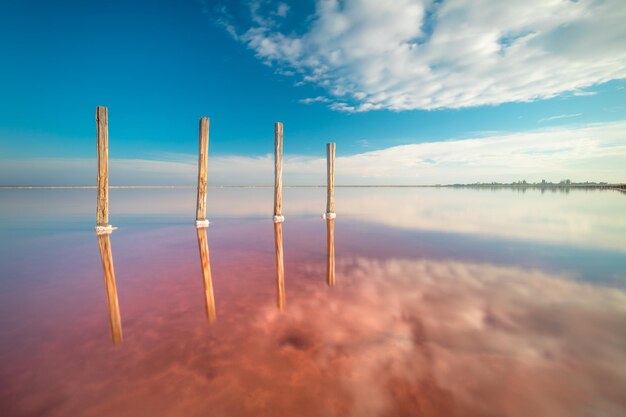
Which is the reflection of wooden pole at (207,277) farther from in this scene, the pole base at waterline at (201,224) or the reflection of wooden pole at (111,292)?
the pole base at waterline at (201,224)

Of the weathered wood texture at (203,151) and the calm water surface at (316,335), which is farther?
the weathered wood texture at (203,151)

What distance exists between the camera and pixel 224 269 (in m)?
7.40

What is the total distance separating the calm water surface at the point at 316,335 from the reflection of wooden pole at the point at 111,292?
0.16ft

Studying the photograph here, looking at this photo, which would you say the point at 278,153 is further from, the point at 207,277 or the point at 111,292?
the point at 111,292

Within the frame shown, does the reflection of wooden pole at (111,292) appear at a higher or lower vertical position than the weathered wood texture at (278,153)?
lower

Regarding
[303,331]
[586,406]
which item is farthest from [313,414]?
[586,406]

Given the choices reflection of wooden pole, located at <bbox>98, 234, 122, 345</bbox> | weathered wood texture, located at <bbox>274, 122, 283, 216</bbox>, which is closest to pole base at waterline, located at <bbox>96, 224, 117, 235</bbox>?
reflection of wooden pole, located at <bbox>98, 234, 122, 345</bbox>

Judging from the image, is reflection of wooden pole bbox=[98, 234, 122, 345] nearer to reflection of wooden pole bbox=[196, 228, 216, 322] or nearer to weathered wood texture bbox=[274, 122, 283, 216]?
reflection of wooden pole bbox=[196, 228, 216, 322]

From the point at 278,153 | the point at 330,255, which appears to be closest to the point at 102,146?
the point at 278,153

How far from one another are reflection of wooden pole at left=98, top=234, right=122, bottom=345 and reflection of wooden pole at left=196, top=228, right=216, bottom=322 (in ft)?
4.32

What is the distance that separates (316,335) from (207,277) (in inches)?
152

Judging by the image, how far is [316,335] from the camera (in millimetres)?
3947

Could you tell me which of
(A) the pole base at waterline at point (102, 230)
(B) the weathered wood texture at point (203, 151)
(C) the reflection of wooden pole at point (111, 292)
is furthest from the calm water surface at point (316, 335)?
(B) the weathered wood texture at point (203, 151)

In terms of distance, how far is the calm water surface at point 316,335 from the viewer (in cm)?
276
